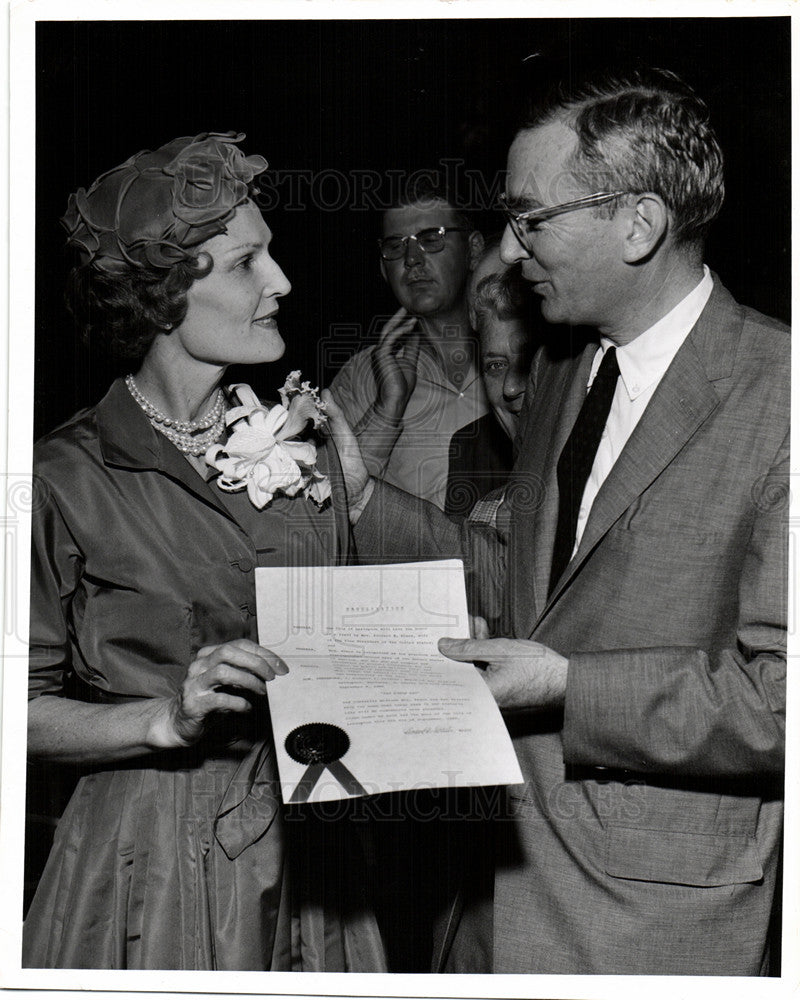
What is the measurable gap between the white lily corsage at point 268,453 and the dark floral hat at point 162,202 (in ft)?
1.11

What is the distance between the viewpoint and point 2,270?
2.20m

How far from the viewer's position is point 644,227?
2.06m

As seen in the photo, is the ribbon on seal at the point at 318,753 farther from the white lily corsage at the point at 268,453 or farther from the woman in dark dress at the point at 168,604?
the white lily corsage at the point at 268,453

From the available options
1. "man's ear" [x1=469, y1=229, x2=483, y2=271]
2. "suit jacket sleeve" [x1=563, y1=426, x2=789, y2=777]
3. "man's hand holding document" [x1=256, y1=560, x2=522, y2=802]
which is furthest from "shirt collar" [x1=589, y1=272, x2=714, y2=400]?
"man's hand holding document" [x1=256, y1=560, x2=522, y2=802]

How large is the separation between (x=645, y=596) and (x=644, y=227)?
765 mm

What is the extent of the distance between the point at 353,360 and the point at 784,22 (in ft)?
3.96

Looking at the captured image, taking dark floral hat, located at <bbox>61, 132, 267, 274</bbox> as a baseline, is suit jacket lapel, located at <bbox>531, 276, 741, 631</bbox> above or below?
below

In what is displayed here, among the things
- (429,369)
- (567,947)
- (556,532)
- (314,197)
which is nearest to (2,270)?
(314,197)

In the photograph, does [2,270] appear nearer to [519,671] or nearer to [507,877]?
[519,671]

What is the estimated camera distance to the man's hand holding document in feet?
5.90

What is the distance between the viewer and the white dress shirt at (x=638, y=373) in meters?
2.08

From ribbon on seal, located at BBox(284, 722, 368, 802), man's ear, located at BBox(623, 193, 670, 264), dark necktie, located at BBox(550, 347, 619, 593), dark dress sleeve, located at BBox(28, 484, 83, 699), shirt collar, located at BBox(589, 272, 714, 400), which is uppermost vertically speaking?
man's ear, located at BBox(623, 193, 670, 264)

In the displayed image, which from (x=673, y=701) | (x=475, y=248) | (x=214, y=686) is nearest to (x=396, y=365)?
(x=475, y=248)

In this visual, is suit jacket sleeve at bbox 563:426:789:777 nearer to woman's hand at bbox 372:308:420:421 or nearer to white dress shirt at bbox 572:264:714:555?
white dress shirt at bbox 572:264:714:555
